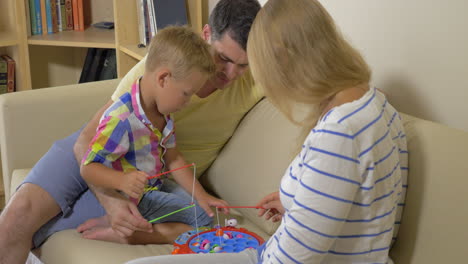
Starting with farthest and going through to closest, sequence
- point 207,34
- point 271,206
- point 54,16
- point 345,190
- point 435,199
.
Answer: point 54,16, point 207,34, point 271,206, point 435,199, point 345,190

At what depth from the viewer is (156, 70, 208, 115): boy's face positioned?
1704 millimetres

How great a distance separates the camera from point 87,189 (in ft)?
6.20

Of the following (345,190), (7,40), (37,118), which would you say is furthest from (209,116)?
(7,40)

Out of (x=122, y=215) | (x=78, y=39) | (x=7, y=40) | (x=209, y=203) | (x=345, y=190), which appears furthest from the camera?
(x=78, y=39)

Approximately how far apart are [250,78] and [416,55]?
62 centimetres

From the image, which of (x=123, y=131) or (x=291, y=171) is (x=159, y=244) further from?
(x=291, y=171)

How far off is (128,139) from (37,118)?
0.60m

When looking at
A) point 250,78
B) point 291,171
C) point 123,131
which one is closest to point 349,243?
point 291,171

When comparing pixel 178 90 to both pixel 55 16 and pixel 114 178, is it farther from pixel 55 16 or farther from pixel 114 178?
pixel 55 16

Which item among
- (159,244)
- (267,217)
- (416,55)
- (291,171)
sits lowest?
(159,244)

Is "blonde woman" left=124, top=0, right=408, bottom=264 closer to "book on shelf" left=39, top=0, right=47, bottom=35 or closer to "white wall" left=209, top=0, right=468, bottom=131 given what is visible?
"white wall" left=209, top=0, right=468, bottom=131

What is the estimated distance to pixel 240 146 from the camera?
1.97 metres

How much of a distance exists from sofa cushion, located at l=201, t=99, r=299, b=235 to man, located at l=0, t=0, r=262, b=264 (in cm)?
9

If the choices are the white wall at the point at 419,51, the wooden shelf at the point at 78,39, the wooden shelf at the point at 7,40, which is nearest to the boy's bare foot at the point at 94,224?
the white wall at the point at 419,51
